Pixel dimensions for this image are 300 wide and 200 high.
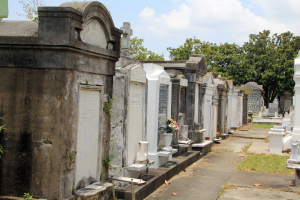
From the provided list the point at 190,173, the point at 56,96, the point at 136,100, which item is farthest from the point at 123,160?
the point at 190,173

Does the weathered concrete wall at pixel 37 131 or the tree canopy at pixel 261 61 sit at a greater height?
the tree canopy at pixel 261 61

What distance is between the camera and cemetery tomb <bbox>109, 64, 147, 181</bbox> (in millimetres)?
5438

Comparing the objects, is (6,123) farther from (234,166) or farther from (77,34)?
(234,166)

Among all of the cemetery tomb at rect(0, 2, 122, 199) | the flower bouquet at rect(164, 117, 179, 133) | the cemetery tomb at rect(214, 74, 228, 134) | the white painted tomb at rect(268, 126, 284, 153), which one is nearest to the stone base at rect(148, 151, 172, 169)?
the flower bouquet at rect(164, 117, 179, 133)

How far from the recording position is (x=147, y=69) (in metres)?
7.04

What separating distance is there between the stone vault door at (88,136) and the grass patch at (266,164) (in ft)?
15.8

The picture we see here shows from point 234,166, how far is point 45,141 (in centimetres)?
624

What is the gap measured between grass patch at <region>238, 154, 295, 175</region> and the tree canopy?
27.3 meters

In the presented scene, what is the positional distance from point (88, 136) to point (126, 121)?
119cm

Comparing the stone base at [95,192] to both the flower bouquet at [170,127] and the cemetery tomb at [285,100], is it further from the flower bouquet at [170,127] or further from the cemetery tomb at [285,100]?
the cemetery tomb at [285,100]

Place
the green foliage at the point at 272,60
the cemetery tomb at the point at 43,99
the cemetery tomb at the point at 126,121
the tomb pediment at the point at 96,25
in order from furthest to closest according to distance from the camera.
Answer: the green foliage at the point at 272,60
the cemetery tomb at the point at 126,121
the tomb pediment at the point at 96,25
the cemetery tomb at the point at 43,99

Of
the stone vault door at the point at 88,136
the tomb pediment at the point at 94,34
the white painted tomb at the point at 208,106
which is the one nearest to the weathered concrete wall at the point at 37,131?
the stone vault door at the point at 88,136

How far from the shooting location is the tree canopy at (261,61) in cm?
3750

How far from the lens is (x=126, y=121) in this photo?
5.54m
